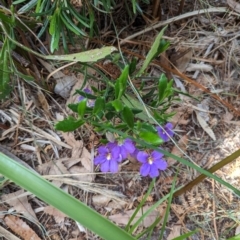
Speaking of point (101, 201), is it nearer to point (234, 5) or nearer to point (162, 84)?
point (162, 84)

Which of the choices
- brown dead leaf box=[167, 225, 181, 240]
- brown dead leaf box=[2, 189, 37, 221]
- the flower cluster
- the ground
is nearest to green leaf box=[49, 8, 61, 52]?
the ground

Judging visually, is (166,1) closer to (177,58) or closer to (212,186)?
(177,58)

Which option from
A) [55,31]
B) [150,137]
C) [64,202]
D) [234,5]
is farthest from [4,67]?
[234,5]

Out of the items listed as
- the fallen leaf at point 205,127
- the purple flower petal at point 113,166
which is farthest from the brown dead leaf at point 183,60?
the purple flower petal at point 113,166

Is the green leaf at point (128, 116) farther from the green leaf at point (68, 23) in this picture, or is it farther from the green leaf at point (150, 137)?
the green leaf at point (68, 23)

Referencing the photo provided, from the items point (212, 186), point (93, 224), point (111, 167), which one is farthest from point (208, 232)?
point (93, 224)
